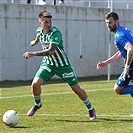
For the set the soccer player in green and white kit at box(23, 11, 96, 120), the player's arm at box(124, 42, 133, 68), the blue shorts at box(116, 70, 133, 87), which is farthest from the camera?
the soccer player in green and white kit at box(23, 11, 96, 120)

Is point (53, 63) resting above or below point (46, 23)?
below

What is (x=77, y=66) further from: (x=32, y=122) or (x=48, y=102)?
(x=32, y=122)

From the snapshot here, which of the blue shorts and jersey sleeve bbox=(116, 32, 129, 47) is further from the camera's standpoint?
the blue shorts

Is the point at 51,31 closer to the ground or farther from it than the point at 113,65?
farther from it

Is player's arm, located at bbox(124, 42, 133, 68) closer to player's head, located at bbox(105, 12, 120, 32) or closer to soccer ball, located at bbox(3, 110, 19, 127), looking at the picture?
player's head, located at bbox(105, 12, 120, 32)

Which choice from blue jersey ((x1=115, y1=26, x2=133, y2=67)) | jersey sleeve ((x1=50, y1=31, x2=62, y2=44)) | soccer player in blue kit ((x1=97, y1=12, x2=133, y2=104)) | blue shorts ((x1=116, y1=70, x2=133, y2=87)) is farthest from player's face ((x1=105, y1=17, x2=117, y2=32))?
jersey sleeve ((x1=50, y1=31, x2=62, y2=44))

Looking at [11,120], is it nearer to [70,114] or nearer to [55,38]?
[55,38]

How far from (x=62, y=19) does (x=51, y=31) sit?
672 inches

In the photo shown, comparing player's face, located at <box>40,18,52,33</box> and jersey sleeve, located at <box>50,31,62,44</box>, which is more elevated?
player's face, located at <box>40,18,52,33</box>

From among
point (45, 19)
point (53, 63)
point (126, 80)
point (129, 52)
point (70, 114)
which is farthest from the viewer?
point (70, 114)

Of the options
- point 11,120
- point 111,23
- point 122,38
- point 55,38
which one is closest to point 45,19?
point 55,38

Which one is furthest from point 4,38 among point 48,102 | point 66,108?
point 66,108

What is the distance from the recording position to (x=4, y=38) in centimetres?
2664

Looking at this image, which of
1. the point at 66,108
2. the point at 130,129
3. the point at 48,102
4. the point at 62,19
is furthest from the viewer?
the point at 62,19
